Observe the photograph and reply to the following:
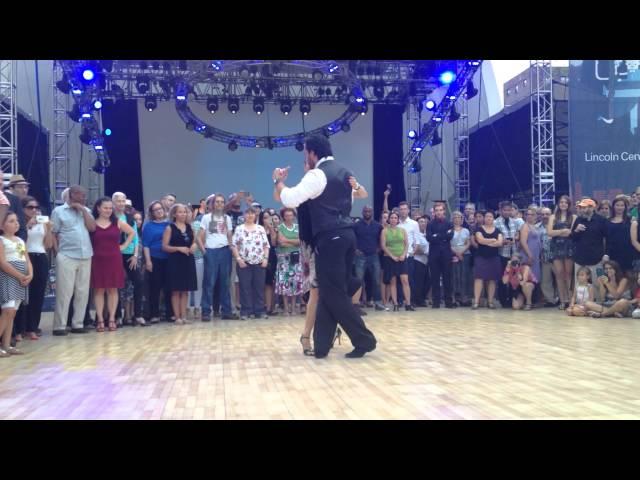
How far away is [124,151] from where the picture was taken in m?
16.1

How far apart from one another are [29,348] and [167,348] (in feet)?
4.01

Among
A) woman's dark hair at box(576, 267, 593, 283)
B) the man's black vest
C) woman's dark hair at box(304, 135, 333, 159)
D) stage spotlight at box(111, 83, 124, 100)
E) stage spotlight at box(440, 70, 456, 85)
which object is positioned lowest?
woman's dark hair at box(576, 267, 593, 283)

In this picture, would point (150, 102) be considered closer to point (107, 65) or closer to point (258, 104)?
point (107, 65)

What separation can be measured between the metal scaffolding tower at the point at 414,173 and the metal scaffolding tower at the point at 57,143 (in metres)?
8.30

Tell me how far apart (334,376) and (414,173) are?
13.9 meters

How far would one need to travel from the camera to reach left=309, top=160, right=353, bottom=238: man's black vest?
13.1 feet

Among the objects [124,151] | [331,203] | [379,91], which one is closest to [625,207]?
[331,203]

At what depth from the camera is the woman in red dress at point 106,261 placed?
628cm

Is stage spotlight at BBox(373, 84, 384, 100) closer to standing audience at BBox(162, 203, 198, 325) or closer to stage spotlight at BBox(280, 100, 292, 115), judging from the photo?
stage spotlight at BBox(280, 100, 292, 115)

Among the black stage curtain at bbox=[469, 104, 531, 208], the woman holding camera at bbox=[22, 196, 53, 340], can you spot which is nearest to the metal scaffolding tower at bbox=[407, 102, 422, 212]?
the black stage curtain at bbox=[469, 104, 531, 208]

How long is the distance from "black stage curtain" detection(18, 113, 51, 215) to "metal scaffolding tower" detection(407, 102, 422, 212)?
28.6 ft

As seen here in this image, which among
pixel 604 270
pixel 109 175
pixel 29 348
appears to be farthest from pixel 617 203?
pixel 109 175

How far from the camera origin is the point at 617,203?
23.4ft
